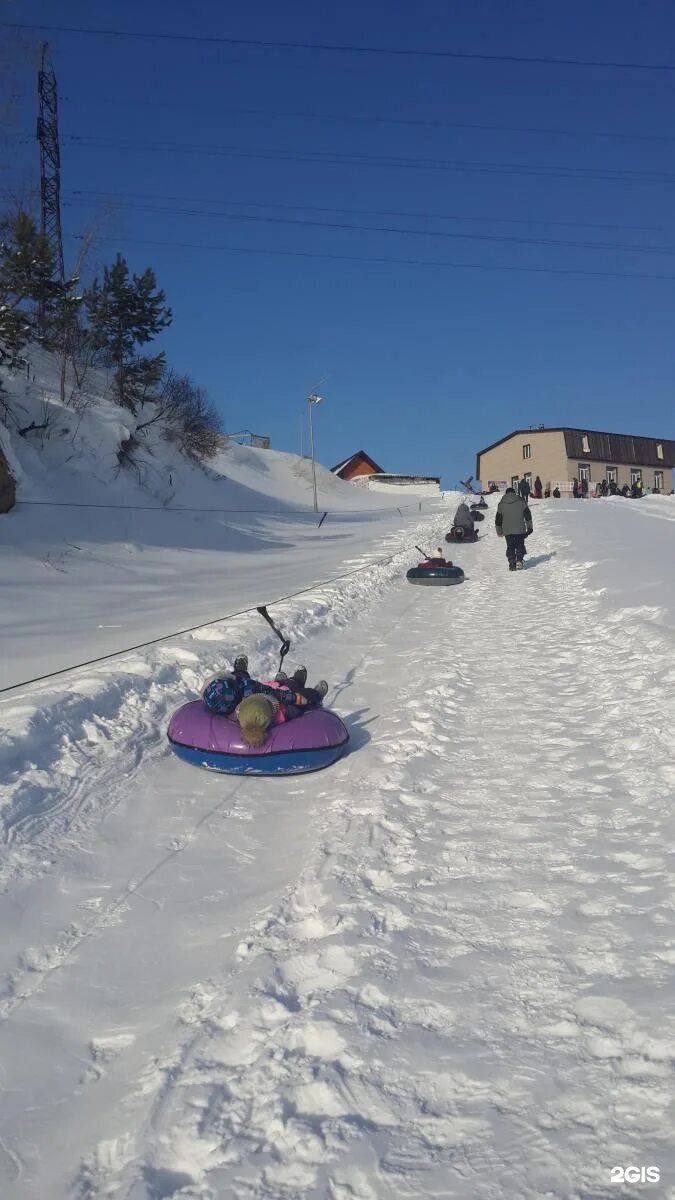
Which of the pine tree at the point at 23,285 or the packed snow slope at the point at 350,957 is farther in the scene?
the pine tree at the point at 23,285

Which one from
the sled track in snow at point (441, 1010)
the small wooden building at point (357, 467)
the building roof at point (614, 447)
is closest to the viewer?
the sled track in snow at point (441, 1010)

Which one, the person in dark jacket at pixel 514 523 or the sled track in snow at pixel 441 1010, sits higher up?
the person in dark jacket at pixel 514 523

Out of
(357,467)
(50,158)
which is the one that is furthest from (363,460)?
(50,158)

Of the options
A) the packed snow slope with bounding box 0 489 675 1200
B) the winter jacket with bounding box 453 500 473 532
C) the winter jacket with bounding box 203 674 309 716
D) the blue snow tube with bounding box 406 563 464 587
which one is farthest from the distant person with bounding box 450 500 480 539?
the winter jacket with bounding box 203 674 309 716

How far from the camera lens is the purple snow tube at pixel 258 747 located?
5.70 meters

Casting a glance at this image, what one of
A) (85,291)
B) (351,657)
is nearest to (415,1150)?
(351,657)

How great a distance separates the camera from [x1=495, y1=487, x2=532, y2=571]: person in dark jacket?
17.0 metres

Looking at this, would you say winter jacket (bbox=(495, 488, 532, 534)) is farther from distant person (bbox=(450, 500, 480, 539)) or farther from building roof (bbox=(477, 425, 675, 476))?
building roof (bbox=(477, 425, 675, 476))

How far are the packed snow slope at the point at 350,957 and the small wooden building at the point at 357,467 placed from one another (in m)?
79.0

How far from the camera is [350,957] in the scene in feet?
11.2

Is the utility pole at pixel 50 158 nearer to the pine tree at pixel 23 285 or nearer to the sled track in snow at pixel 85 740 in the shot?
the pine tree at pixel 23 285

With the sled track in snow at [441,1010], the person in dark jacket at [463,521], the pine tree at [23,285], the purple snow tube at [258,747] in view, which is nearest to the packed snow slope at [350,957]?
the sled track in snow at [441,1010]

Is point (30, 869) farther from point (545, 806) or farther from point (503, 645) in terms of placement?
point (503, 645)

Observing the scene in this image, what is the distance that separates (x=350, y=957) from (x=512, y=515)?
14.6 metres
